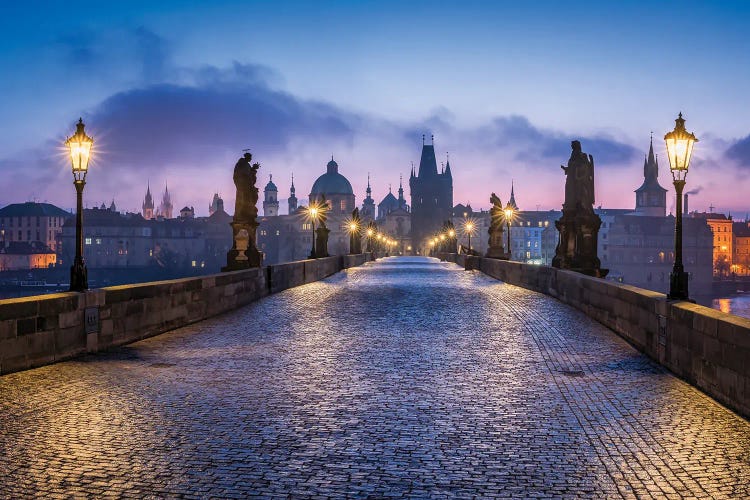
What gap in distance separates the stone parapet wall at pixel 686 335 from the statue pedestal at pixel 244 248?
1185cm

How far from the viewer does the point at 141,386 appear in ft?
28.2

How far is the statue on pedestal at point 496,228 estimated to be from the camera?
4241 centimetres

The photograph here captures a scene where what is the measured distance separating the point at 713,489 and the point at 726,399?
9.46 feet

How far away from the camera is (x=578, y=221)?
24453 millimetres

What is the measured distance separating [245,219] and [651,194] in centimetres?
17335

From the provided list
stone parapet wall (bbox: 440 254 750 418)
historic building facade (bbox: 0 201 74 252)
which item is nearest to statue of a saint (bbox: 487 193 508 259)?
stone parapet wall (bbox: 440 254 750 418)

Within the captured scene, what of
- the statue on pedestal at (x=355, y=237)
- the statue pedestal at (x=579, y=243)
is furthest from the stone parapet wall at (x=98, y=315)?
the statue on pedestal at (x=355, y=237)

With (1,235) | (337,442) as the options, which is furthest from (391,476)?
(1,235)

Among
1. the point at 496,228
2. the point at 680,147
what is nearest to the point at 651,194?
the point at 496,228

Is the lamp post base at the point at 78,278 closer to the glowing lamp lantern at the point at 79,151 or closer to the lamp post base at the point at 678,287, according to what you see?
the glowing lamp lantern at the point at 79,151

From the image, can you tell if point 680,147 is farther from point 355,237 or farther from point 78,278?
point 355,237

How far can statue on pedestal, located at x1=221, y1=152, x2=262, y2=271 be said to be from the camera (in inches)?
966

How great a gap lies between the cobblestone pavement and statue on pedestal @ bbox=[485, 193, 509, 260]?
30310 mm

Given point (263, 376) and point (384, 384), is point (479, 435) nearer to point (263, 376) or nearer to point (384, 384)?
point (384, 384)
